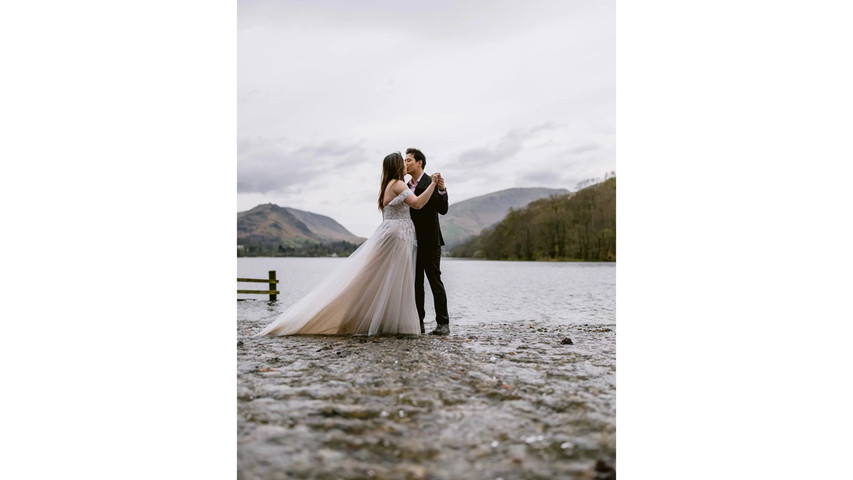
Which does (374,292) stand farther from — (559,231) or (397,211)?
(559,231)

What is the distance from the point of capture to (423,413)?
3602 millimetres

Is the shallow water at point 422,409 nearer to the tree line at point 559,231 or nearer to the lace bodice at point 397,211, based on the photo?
the lace bodice at point 397,211

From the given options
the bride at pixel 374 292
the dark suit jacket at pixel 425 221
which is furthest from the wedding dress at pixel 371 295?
the dark suit jacket at pixel 425 221

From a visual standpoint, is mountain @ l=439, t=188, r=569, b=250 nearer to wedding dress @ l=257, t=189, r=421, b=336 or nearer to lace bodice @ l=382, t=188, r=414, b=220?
lace bodice @ l=382, t=188, r=414, b=220

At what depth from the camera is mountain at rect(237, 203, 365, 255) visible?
44.2 metres

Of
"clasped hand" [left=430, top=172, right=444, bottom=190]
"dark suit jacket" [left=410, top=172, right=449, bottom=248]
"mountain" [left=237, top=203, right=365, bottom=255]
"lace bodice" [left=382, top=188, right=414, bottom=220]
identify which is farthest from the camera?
"mountain" [left=237, top=203, right=365, bottom=255]

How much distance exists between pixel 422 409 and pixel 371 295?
3596 mm

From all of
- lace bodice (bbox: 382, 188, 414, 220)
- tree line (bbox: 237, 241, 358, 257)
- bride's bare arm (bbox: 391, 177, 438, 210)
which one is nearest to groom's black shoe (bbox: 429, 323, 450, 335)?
lace bodice (bbox: 382, 188, 414, 220)

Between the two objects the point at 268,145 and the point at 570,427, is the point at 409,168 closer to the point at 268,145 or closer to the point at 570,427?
the point at 570,427

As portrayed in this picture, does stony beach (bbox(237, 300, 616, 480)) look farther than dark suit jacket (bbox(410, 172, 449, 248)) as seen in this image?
No

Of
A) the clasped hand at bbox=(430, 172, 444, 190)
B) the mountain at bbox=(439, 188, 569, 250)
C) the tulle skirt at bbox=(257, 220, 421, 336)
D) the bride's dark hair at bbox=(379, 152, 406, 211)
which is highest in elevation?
the mountain at bbox=(439, 188, 569, 250)

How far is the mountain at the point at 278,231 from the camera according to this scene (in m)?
44.2

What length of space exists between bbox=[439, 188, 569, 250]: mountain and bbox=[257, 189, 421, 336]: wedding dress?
58612mm
